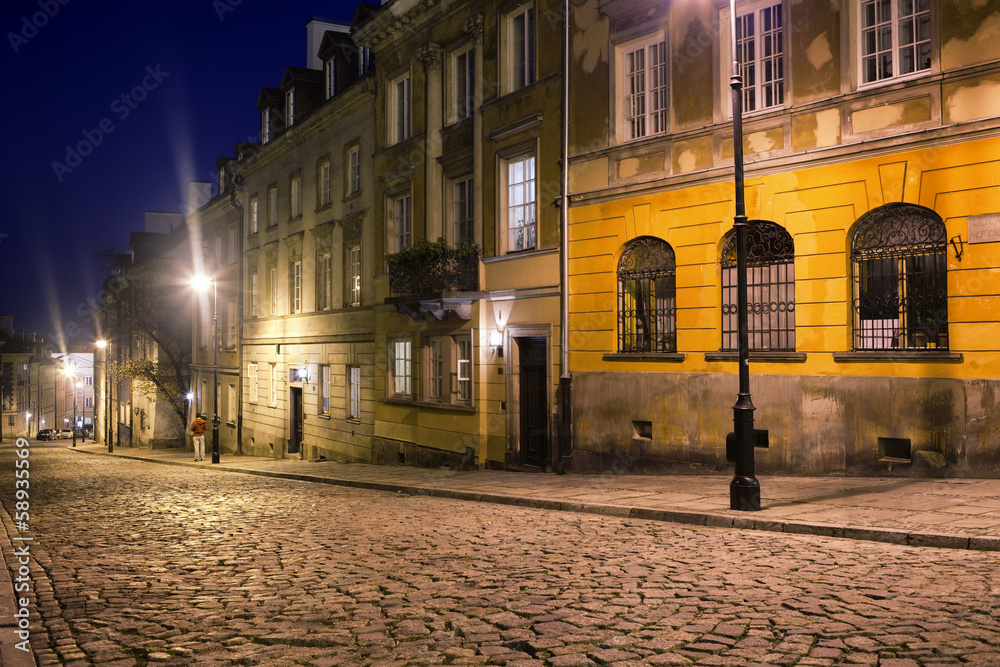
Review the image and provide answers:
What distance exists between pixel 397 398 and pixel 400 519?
40.6 ft

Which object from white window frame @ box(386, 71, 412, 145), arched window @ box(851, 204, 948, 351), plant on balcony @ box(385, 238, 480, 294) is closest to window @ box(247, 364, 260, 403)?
white window frame @ box(386, 71, 412, 145)

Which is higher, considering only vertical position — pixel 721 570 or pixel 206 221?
pixel 206 221

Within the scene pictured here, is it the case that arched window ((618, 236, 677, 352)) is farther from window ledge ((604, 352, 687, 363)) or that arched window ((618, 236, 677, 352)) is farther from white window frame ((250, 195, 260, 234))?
white window frame ((250, 195, 260, 234))

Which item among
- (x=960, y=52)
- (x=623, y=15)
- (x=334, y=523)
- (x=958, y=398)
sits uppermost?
(x=623, y=15)

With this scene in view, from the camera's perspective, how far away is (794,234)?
13969 mm

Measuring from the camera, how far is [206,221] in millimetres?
43594

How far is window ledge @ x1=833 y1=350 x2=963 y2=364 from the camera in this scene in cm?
1220

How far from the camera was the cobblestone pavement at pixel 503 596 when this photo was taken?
5.75m

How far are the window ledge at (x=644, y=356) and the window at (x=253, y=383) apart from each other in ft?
73.5

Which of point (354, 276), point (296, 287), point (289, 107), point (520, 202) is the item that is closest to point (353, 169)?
point (354, 276)

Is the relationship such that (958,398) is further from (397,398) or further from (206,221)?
(206,221)

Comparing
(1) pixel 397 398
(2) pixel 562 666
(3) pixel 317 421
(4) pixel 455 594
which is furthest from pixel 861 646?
(3) pixel 317 421

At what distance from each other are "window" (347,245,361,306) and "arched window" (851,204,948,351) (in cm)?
1708

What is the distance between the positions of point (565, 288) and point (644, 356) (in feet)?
7.98
